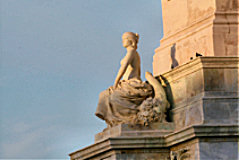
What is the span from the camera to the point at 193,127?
2336 centimetres

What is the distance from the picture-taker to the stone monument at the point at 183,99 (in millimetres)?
23734

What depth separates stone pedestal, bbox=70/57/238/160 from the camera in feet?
77.1

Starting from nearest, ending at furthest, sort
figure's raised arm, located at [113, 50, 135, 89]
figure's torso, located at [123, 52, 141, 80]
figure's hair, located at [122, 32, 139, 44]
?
1. figure's raised arm, located at [113, 50, 135, 89]
2. figure's torso, located at [123, 52, 141, 80]
3. figure's hair, located at [122, 32, 139, 44]

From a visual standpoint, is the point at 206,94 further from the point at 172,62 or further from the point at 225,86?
the point at 172,62

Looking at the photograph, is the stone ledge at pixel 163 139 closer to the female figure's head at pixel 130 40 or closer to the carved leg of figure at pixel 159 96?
the carved leg of figure at pixel 159 96

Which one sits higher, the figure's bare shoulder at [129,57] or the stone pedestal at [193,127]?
the figure's bare shoulder at [129,57]

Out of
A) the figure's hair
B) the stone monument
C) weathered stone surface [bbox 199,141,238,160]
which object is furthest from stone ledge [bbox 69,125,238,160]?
the figure's hair

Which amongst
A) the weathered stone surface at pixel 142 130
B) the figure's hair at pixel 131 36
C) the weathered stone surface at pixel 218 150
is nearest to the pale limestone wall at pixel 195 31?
the figure's hair at pixel 131 36

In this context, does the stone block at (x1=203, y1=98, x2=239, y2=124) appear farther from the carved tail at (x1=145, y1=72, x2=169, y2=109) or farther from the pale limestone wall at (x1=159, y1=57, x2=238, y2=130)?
the carved tail at (x1=145, y1=72, x2=169, y2=109)

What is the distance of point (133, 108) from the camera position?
25219 mm

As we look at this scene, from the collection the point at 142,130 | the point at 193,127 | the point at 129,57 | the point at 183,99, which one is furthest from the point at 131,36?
the point at 193,127

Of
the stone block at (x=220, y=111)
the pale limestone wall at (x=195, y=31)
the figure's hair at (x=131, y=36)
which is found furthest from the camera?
the figure's hair at (x=131, y=36)

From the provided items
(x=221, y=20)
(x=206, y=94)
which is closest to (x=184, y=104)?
(x=206, y=94)

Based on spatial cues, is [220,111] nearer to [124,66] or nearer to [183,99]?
[183,99]
